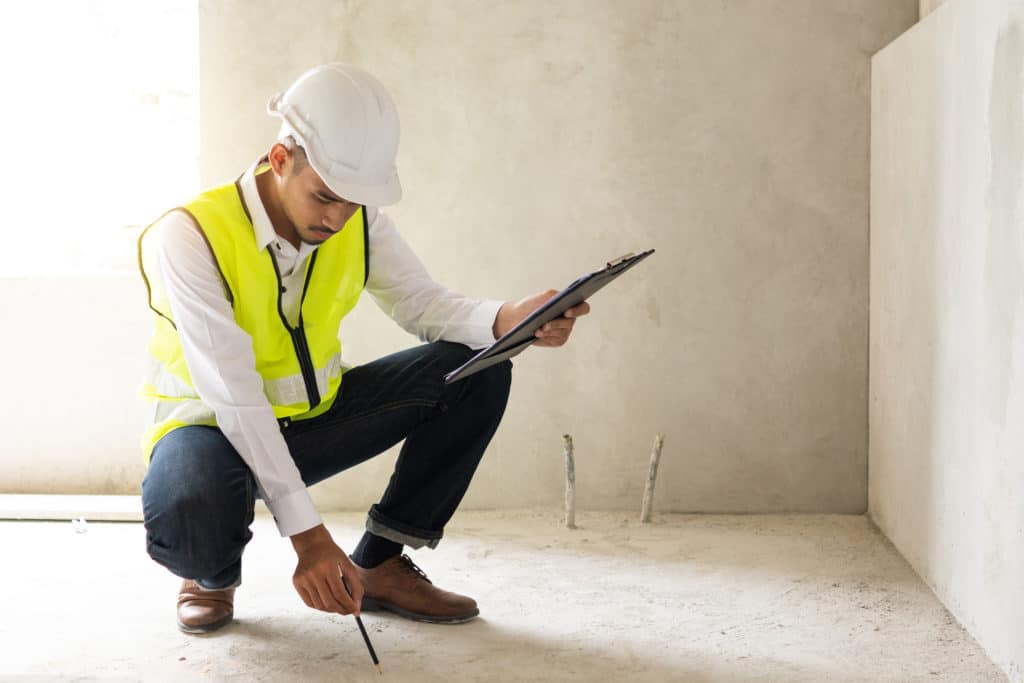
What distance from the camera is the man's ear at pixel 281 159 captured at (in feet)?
6.88

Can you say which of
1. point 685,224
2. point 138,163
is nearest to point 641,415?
point 685,224

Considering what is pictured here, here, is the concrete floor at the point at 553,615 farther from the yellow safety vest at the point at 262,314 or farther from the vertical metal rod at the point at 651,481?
the yellow safety vest at the point at 262,314

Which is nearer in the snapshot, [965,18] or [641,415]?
[965,18]

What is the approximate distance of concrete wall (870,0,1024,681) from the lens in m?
2.09

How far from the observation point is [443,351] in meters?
2.44

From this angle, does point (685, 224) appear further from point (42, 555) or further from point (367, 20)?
point (42, 555)

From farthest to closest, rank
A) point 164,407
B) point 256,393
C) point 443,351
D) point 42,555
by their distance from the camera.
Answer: point 42,555, point 443,351, point 164,407, point 256,393

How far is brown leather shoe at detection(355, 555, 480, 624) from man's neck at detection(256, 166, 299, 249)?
2.48 feet

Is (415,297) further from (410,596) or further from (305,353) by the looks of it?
(410,596)

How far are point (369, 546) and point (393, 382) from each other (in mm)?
370

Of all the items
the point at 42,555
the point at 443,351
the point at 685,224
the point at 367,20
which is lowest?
the point at 42,555

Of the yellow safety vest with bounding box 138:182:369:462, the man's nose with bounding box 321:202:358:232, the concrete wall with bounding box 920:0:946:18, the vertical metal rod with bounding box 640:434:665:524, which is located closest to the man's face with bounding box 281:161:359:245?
the man's nose with bounding box 321:202:358:232

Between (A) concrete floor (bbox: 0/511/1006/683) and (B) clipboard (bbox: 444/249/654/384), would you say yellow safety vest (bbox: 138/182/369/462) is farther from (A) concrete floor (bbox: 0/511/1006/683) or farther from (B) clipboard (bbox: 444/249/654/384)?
(A) concrete floor (bbox: 0/511/1006/683)

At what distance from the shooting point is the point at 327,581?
6.13 ft
